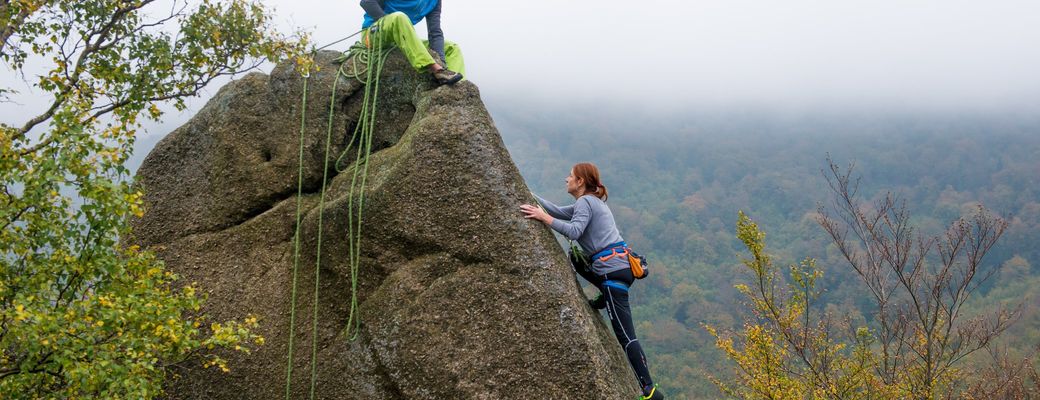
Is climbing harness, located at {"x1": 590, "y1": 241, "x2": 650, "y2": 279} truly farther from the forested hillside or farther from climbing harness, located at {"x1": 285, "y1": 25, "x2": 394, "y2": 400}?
the forested hillside

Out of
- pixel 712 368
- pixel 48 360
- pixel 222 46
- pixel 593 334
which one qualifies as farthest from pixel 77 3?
pixel 712 368

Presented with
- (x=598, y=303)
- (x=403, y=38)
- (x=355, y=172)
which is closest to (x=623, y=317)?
(x=598, y=303)

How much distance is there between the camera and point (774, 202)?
151 meters

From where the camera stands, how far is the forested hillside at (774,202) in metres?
77.0

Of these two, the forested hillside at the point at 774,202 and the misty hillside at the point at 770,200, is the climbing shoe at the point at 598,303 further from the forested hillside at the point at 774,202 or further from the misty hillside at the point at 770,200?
the misty hillside at the point at 770,200

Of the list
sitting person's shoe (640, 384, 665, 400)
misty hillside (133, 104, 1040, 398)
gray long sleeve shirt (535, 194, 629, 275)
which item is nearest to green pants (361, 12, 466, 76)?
gray long sleeve shirt (535, 194, 629, 275)

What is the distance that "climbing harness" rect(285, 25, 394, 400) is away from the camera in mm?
7316

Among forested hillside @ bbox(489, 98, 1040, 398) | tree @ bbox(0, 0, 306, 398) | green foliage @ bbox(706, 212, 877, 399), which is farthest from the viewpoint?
forested hillside @ bbox(489, 98, 1040, 398)

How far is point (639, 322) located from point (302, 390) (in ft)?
274

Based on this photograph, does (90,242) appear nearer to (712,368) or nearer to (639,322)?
(712,368)

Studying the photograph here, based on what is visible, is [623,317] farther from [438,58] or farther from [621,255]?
[438,58]

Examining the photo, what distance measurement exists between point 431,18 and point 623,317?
4192 mm

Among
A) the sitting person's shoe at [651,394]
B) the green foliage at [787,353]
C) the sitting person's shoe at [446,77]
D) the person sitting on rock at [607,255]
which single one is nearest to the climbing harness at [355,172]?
the sitting person's shoe at [446,77]

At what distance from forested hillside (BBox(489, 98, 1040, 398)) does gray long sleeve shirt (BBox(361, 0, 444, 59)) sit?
46732mm
